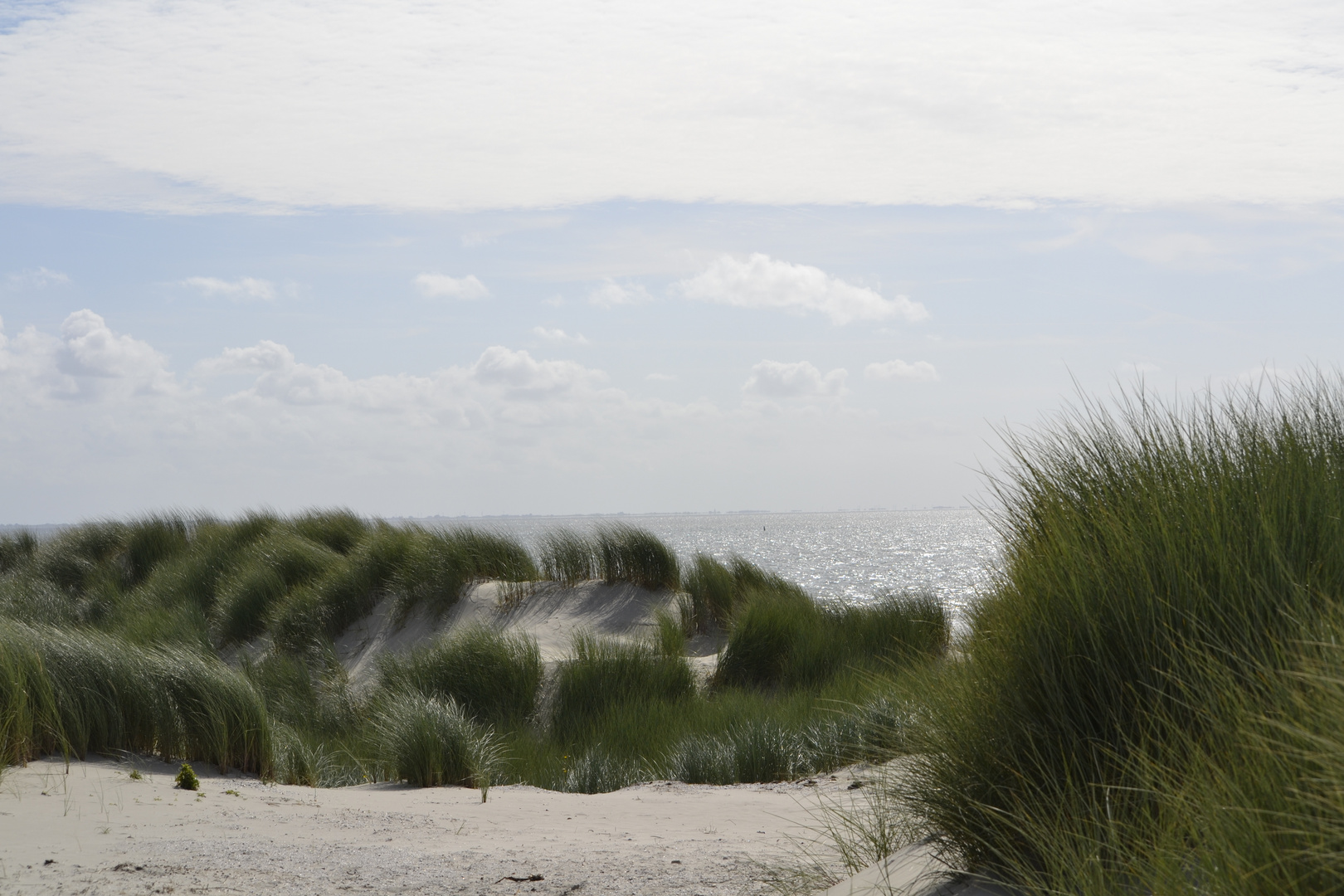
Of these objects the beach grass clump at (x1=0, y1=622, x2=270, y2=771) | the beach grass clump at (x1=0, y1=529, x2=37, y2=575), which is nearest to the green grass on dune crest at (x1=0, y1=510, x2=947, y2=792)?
the beach grass clump at (x1=0, y1=622, x2=270, y2=771)

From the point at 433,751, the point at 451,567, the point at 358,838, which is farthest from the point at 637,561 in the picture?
the point at 358,838

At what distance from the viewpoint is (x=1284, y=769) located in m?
2.00

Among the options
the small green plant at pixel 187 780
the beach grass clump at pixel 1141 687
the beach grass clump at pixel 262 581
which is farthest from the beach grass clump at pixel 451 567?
the beach grass clump at pixel 1141 687

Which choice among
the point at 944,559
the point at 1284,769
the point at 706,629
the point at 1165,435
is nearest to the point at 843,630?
the point at 706,629

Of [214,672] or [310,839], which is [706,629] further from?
[310,839]

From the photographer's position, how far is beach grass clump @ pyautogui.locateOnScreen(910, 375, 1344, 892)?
225 centimetres

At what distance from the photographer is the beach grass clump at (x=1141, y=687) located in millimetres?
2254

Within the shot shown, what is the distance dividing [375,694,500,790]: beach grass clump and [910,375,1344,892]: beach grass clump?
146 inches

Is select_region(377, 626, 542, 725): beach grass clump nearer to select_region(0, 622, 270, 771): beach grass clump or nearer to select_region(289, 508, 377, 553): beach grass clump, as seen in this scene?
select_region(0, 622, 270, 771): beach grass clump

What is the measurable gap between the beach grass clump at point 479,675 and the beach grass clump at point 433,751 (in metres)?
1.76

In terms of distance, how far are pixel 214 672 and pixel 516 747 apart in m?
2.35

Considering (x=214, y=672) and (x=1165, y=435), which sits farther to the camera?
(x=214, y=672)

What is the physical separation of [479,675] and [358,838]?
14.1 ft

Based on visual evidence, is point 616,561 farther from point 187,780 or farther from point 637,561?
point 187,780
